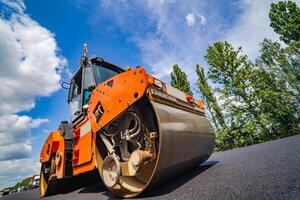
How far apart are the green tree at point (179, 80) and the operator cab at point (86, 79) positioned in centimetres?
1689

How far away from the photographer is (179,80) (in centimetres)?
2116

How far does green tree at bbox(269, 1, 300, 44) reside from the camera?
1772 centimetres

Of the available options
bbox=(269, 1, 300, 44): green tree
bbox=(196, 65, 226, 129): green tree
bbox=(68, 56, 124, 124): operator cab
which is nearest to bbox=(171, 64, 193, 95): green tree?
bbox=(196, 65, 226, 129): green tree

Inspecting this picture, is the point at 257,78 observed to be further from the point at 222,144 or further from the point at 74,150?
the point at 74,150

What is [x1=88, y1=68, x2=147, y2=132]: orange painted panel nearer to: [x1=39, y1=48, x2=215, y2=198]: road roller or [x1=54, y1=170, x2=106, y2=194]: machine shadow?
[x1=39, y1=48, x2=215, y2=198]: road roller

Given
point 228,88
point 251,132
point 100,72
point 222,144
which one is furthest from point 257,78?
point 100,72

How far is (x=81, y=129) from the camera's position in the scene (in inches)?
128

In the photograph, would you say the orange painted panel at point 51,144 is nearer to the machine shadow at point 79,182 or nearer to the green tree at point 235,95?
the machine shadow at point 79,182

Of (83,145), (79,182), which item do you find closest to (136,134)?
(83,145)

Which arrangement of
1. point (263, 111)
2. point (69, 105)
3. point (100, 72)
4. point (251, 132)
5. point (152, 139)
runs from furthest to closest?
point (263, 111) → point (251, 132) → point (69, 105) → point (100, 72) → point (152, 139)

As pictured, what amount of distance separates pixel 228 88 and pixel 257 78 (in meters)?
2.15

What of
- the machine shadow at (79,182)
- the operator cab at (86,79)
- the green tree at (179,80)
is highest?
the green tree at (179,80)

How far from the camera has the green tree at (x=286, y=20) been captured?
1772 centimetres

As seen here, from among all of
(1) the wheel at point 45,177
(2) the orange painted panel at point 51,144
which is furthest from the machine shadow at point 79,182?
(2) the orange painted panel at point 51,144
